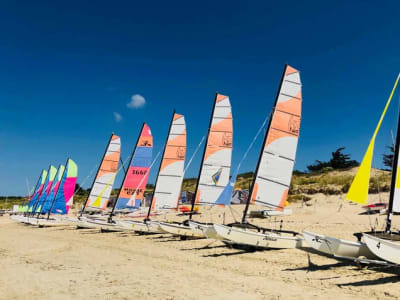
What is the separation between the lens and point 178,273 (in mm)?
10023

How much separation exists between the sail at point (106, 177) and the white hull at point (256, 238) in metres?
15.1

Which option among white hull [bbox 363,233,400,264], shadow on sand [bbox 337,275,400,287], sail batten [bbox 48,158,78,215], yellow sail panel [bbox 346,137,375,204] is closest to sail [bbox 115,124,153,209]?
sail batten [bbox 48,158,78,215]

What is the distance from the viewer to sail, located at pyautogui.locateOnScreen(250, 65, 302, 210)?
14.1 meters

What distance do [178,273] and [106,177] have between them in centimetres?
1683

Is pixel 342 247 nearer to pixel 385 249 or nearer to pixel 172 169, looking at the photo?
pixel 385 249

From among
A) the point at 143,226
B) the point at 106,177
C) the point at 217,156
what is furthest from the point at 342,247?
the point at 106,177

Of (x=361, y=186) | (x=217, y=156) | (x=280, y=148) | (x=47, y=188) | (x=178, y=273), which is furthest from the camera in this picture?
(x=47, y=188)

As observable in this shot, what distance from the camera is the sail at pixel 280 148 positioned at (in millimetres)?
14086

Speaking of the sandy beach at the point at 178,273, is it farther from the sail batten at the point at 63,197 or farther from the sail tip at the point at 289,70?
the sail batten at the point at 63,197

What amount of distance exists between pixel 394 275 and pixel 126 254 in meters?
9.78

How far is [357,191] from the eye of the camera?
32.0 ft

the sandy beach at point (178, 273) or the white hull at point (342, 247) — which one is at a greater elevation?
the white hull at point (342, 247)

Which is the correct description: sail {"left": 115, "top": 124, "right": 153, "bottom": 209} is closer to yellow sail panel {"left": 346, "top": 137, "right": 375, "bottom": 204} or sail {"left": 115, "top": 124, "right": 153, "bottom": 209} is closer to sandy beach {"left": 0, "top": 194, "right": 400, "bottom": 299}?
sandy beach {"left": 0, "top": 194, "right": 400, "bottom": 299}

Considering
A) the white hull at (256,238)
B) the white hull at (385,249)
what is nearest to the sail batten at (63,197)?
the white hull at (256,238)
